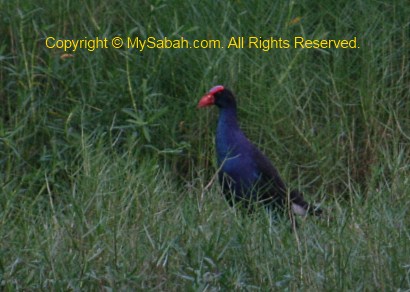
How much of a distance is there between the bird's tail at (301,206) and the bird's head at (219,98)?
2.08ft

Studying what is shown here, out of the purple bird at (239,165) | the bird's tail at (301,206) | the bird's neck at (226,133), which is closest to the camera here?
the bird's tail at (301,206)

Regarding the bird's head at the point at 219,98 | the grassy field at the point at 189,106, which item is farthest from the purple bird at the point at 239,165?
the grassy field at the point at 189,106

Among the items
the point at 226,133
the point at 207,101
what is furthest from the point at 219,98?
the point at 226,133

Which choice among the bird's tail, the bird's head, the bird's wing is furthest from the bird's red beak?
the bird's tail

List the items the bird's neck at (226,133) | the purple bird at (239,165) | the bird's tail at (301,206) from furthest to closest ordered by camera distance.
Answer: the bird's neck at (226,133) → the purple bird at (239,165) → the bird's tail at (301,206)

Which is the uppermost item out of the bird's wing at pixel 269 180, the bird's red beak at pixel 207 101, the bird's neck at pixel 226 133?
the bird's red beak at pixel 207 101

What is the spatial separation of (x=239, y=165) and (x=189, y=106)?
0.61 metres

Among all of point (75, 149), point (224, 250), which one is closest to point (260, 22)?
point (75, 149)

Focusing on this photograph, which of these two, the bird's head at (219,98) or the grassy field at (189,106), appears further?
the bird's head at (219,98)

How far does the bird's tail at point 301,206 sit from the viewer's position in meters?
5.90

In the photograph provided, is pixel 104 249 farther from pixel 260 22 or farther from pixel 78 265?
pixel 260 22

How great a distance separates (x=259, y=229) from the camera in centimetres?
544

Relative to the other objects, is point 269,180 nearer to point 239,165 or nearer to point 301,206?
point 239,165

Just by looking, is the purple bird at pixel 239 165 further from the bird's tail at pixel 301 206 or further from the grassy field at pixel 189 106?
the grassy field at pixel 189 106
